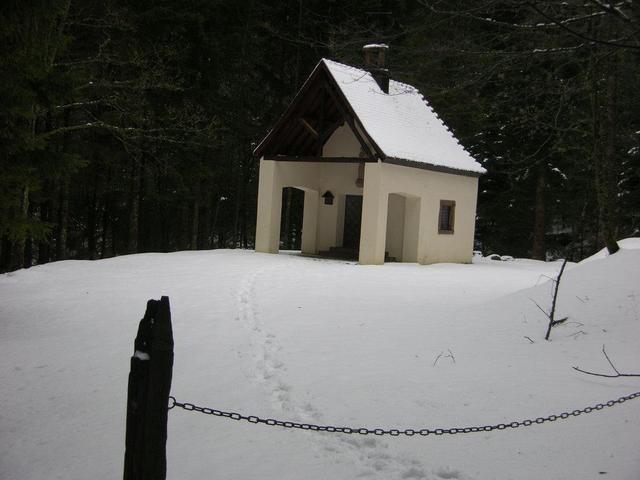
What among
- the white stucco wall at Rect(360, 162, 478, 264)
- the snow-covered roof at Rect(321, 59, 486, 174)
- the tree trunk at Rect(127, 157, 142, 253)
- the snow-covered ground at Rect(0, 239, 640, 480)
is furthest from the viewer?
the tree trunk at Rect(127, 157, 142, 253)

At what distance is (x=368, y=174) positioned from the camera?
17.0 metres

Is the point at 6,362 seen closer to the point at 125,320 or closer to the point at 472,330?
the point at 125,320

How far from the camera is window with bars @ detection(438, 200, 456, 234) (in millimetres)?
19688

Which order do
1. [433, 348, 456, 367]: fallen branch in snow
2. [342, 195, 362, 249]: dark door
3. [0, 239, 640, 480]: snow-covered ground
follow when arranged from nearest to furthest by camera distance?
[0, 239, 640, 480]: snow-covered ground < [433, 348, 456, 367]: fallen branch in snow < [342, 195, 362, 249]: dark door

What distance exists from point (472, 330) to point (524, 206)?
20.0 m

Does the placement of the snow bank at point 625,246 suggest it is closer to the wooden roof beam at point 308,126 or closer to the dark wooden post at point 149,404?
the dark wooden post at point 149,404

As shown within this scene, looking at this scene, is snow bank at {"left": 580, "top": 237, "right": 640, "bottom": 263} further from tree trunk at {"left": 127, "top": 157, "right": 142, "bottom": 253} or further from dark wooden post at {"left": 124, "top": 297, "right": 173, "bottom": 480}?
tree trunk at {"left": 127, "top": 157, "right": 142, "bottom": 253}

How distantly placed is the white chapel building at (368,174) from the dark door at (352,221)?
4 centimetres

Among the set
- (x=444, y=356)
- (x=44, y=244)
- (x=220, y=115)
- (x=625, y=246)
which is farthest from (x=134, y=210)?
(x=444, y=356)

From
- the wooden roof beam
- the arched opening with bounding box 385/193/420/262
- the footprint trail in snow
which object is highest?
the wooden roof beam

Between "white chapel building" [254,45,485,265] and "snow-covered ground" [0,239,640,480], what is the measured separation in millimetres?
6654

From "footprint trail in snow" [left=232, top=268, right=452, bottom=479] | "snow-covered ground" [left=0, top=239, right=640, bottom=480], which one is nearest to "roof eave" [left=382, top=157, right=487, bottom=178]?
"snow-covered ground" [left=0, top=239, right=640, bottom=480]

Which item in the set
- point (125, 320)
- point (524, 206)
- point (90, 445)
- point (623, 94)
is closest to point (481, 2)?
point (90, 445)

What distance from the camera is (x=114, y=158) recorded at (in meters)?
20.8
